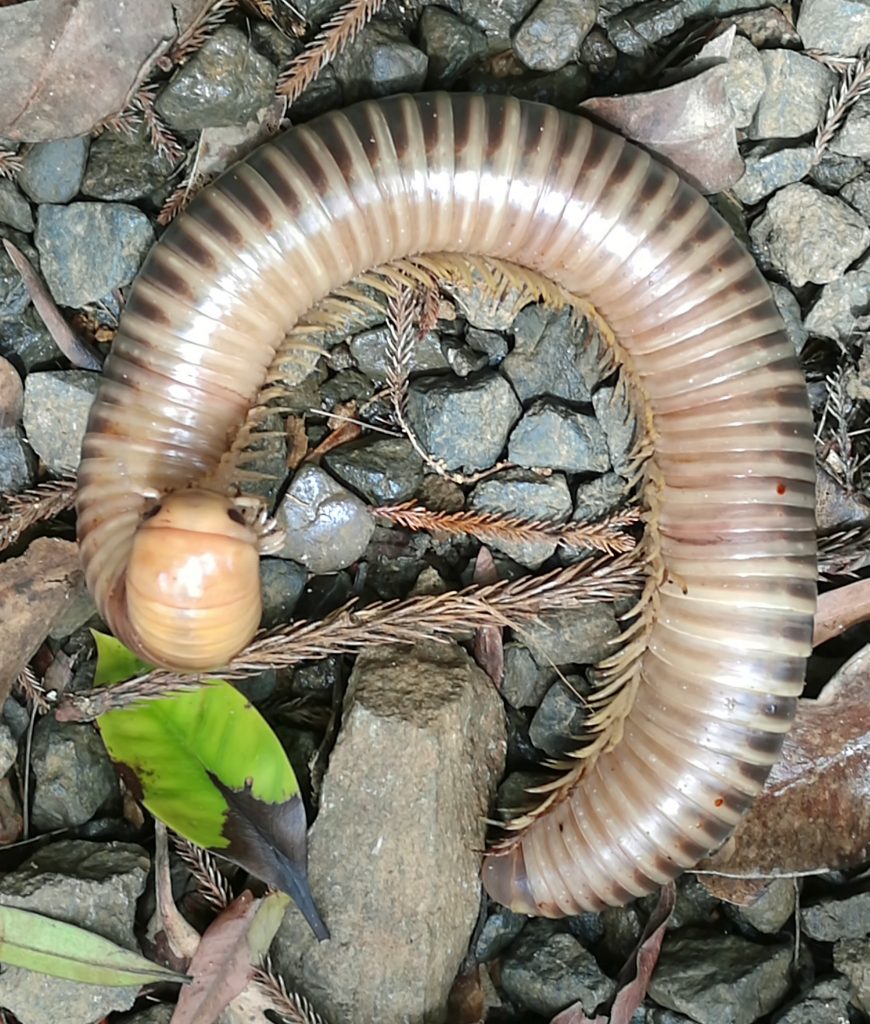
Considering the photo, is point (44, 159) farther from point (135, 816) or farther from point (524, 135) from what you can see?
point (135, 816)

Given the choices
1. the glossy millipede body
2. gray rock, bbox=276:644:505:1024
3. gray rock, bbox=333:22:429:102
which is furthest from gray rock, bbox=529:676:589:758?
gray rock, bbox=333:22:429:102

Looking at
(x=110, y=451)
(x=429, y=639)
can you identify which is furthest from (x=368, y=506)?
(x=110, y=451)

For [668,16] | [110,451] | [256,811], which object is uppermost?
[668,16]

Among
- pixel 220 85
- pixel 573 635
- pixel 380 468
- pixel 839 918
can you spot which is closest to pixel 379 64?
pixel 220 85

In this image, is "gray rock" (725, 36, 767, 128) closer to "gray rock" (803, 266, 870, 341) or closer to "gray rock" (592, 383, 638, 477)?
"gray rock" (803, 266, 870, 341)

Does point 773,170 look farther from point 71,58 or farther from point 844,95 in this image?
point 71,58

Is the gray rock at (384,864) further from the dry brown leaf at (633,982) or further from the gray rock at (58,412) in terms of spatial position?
the gray rock at (58,412)
